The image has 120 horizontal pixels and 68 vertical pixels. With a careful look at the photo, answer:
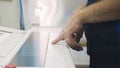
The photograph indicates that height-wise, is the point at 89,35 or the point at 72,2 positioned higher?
the point at 72,2

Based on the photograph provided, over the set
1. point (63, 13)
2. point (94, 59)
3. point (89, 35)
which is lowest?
point (94, 59)

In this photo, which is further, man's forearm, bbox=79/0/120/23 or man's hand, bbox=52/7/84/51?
man's hand, bbox=52/7/84/51

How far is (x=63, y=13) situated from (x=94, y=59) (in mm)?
798

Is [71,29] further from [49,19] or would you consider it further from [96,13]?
[49,19]

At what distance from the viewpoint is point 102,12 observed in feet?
2.75

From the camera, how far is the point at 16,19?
1692mm

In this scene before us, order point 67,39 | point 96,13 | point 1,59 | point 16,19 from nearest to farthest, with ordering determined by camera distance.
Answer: point 1,59 < point 96,13 < point 67,39 < point 16,19

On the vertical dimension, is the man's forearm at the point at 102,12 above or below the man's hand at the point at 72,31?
above

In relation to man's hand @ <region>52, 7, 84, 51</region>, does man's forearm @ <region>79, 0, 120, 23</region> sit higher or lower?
higher

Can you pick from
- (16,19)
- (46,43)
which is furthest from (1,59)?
(16,19)

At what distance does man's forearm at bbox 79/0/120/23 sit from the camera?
786 mm

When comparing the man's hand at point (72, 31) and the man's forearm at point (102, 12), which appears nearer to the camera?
the man's forearm at point (102, 12)

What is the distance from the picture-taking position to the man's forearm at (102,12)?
0.79 m

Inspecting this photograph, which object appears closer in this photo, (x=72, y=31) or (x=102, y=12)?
(x=102, y=12)
